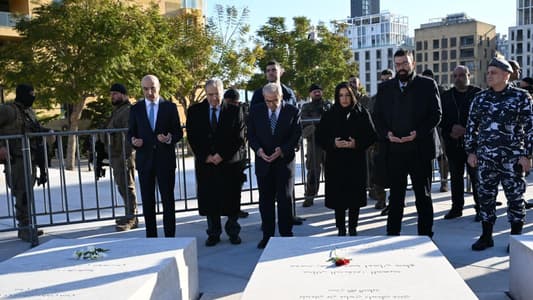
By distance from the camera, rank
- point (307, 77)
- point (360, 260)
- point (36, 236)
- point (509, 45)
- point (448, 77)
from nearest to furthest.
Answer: point (360, 260) → point (36, 236) → point (307, 77) → point (448, 77) → point (509, 45)

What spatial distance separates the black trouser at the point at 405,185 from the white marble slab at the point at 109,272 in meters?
2.38

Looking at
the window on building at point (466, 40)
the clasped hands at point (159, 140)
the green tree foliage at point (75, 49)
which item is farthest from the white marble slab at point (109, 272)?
the window on building at point (466, 40)

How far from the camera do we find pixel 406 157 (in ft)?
18.6

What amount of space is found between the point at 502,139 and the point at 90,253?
151 inches

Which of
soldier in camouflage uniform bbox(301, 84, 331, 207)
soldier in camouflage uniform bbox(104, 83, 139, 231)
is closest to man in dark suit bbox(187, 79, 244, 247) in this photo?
soldier in camouflage uniform bbox(104, 83, 139, 231)

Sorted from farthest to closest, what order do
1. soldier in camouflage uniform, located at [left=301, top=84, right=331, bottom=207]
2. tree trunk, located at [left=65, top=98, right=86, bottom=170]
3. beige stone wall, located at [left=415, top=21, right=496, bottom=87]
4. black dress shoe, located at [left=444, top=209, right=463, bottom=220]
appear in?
beige stone wall, located at [left=415, top=21, right=496, bottom=87] → tree trunk, located at [left=65, top=98, right=86, bottom=170] → soldier in camouflage uniform, located at [left=301, top=84, right=331, bottom=207] → black dress shoe, located at [left=444, top=209, right=463, bottom=220]

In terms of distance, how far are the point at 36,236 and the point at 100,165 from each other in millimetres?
1146

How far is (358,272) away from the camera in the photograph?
133 inches

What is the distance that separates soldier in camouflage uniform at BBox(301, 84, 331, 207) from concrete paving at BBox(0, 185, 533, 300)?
25cm

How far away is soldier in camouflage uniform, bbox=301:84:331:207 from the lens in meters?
8.05

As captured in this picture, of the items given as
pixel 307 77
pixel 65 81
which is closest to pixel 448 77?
pixel 307 77

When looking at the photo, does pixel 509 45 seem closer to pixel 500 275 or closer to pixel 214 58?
pixel 214 58

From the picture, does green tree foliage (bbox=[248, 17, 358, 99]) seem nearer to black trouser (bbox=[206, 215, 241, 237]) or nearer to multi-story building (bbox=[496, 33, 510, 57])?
black trouser (bbox=[206, 215, 241, 237])

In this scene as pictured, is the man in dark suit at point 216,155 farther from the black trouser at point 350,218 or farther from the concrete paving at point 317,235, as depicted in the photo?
the black trouser at point 350,218
